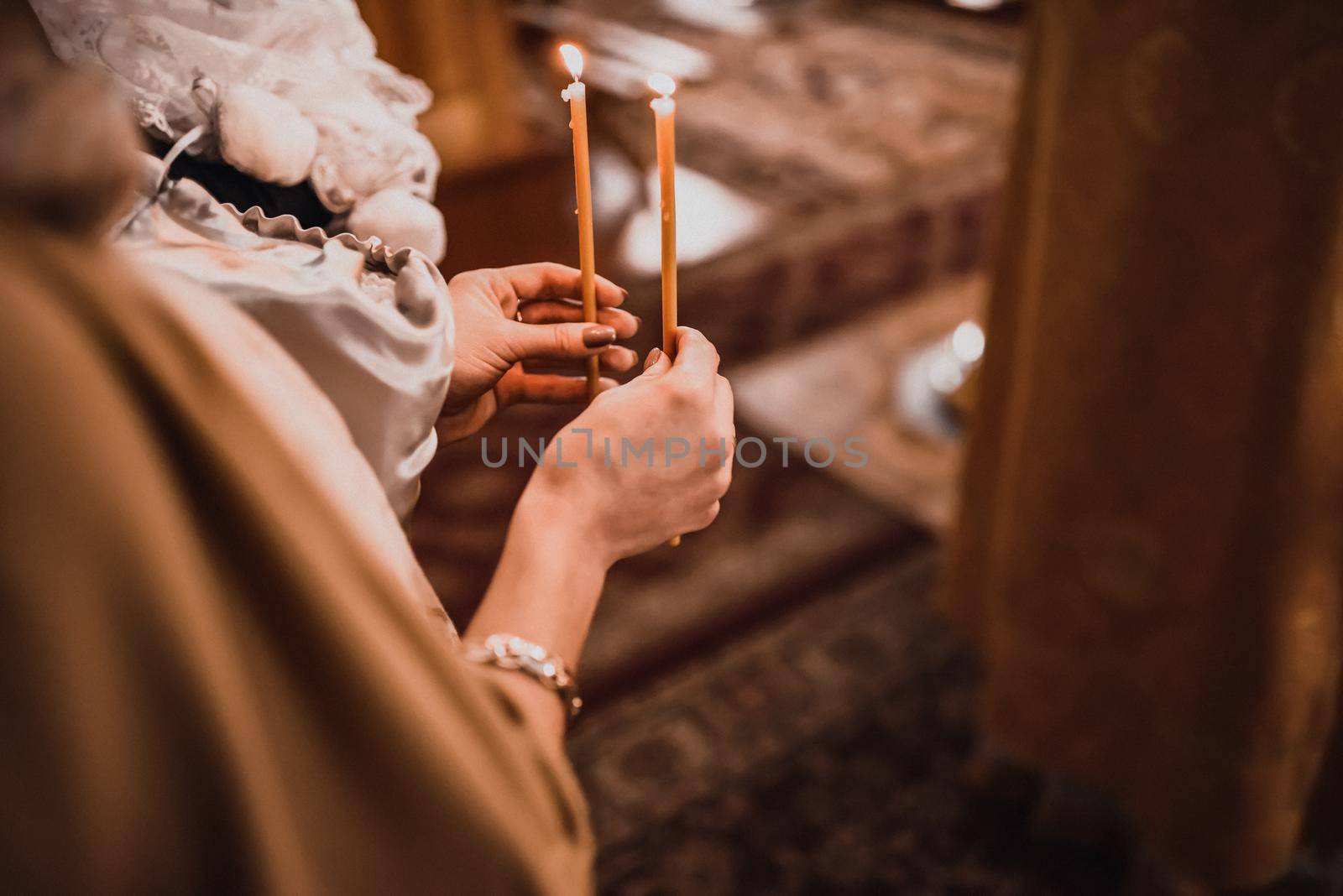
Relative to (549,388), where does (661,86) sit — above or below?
above

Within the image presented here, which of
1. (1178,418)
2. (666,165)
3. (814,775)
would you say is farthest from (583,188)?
(814,775)

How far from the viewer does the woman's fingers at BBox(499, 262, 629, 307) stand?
46cm

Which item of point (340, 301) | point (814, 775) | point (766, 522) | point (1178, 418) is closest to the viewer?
point (340, 301)

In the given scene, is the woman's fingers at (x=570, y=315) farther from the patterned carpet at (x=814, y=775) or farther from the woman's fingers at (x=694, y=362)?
the patterned carpet at (x=814, y=775)

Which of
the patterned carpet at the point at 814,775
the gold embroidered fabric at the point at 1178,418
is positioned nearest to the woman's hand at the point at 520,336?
the gold embroidered fabric at the point at 1178,418

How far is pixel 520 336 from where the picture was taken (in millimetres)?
448

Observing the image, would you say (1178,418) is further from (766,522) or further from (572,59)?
(766,522)

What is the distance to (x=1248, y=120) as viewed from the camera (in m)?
0.91

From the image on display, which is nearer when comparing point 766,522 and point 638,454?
point 638,454

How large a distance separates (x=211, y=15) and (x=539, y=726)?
32 cm

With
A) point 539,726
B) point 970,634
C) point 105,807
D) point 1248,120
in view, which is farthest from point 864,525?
point 105,807

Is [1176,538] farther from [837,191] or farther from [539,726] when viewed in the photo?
[837,191]

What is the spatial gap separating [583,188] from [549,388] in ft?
0.30

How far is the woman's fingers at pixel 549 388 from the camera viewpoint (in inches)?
18.4
